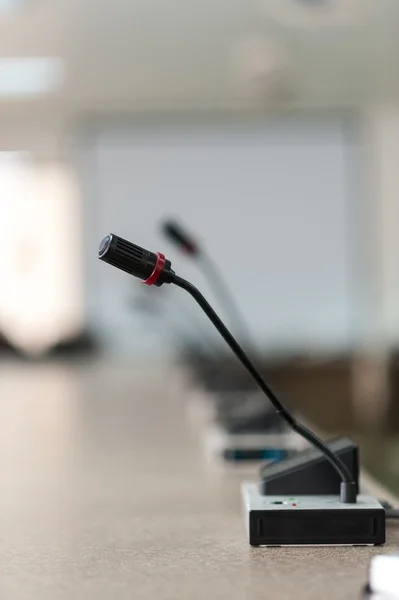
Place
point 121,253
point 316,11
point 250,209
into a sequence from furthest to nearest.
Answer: point 250,209, point 316,11, point 121,253

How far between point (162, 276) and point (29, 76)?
248 inches

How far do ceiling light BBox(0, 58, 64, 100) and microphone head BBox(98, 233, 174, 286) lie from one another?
5.80m

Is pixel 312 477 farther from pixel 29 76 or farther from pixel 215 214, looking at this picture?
pixel 215 214

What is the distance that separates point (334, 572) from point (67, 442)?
151 centimetres

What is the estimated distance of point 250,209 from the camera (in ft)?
28.6

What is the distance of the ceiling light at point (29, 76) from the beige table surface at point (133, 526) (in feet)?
14.0

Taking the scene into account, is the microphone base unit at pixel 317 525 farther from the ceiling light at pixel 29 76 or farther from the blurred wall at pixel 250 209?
the blurred wall at pixel 250 209

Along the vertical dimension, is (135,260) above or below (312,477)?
above

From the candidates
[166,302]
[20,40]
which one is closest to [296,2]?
[20,40]

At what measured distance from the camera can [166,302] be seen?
24.8 feet

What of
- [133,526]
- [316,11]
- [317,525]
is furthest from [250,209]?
[317,525]

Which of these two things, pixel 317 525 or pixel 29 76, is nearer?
pixel 317 525

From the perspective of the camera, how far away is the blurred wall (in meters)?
8.67

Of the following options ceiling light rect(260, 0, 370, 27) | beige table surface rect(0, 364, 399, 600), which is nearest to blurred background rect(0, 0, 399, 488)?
ceiling light rect(260, 0, 370, 27)
